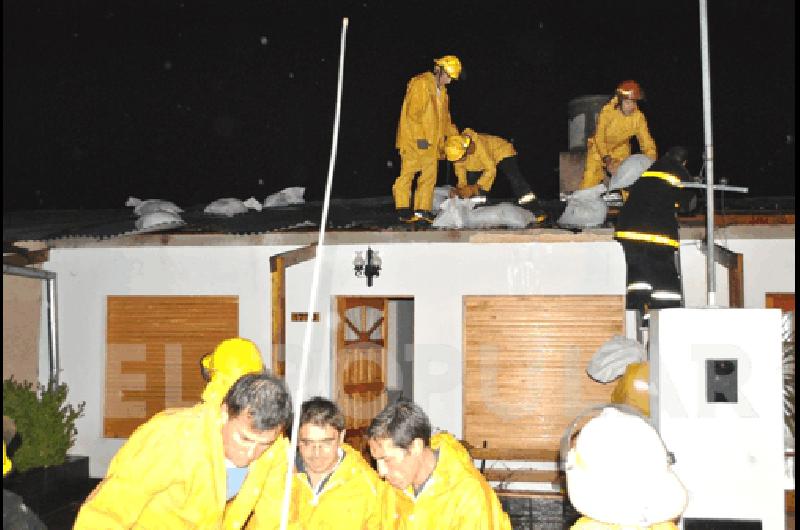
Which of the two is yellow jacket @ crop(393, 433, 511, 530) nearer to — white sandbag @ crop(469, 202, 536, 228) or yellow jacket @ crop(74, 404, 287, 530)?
yellow jacket @ crop(74, 404, 287, 530)

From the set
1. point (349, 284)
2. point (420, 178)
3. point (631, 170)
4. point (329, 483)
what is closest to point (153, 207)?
point (349, 284)

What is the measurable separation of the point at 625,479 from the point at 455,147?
765cm

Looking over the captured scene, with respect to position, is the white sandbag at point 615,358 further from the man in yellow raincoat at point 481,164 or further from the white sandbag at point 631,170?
the man in yellow raincoat at point 481,164

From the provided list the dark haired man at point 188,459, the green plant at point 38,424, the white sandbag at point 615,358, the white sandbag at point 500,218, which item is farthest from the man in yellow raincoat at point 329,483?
the green plant at point 38,424

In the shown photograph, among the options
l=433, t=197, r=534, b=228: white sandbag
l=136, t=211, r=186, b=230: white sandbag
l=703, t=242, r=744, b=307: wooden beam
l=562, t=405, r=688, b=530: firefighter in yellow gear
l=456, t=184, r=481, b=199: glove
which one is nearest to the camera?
l=562, t=405, r=688, b=530: firefighter in yellow gear

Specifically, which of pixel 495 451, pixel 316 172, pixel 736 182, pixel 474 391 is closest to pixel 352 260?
pixel 474 391

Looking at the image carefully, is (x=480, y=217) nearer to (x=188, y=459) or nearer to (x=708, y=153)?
(x=708, y=153)

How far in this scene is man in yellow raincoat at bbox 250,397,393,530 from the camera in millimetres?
3844

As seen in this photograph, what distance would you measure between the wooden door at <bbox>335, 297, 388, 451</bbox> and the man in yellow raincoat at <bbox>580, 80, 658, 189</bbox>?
329 cm

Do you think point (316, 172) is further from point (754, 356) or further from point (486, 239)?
point (754, 356)

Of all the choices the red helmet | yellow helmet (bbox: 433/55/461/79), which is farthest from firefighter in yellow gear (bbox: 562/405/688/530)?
the red helmet

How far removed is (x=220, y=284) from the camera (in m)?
9.55

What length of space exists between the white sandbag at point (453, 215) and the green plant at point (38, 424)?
15.0 feet

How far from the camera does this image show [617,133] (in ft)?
32.8
